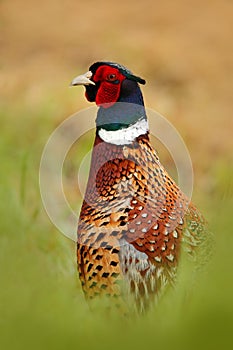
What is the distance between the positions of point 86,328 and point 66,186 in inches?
154

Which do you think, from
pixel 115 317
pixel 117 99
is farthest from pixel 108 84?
pixel 115 317

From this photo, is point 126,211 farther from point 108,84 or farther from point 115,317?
point 115,317

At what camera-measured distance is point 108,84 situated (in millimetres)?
3512

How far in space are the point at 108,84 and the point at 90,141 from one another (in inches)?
74.1

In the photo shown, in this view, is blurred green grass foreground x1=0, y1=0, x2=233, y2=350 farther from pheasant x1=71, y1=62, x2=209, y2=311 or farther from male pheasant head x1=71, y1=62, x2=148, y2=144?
male pheasant head x1=71, y1=62, x2=148, y2=144

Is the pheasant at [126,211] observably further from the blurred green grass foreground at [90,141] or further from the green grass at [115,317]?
the green grass at [115,317]

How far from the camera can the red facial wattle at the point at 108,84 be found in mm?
3514

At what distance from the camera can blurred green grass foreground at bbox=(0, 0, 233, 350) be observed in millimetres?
1908

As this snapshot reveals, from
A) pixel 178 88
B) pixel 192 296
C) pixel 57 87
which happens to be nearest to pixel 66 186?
pixel 57 87

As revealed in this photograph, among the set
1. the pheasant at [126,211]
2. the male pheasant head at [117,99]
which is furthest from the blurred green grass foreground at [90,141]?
the male pheasant head at [117,99]

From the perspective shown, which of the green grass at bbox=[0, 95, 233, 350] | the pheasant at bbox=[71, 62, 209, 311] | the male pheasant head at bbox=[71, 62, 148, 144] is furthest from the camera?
the male pheasant head at bbox=[71, 62, 148, 144]

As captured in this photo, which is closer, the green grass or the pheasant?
the green grass

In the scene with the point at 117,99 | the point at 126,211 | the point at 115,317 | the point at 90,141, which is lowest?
the point at 115,317

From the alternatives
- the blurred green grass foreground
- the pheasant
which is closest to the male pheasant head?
the pheasant
